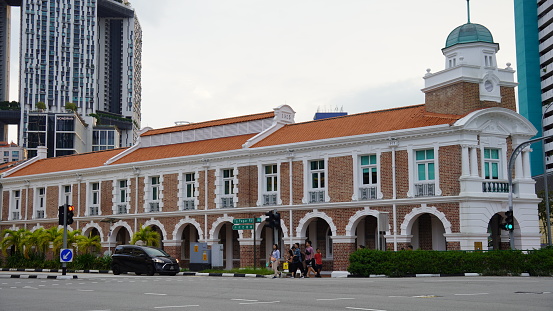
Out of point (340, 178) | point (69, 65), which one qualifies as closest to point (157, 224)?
point (340, 178)

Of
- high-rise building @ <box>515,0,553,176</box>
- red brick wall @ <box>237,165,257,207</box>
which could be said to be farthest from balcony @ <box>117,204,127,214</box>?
high-rise building @ <box>515,0,553,176</box>

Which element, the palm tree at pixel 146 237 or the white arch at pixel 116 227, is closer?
the palm tree at pixel 146 237

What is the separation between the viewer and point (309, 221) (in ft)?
126

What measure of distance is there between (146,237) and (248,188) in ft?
23.0

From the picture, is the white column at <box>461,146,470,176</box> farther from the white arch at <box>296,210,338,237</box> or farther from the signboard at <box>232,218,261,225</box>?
the signboard at <box>232,218,261,225</box>

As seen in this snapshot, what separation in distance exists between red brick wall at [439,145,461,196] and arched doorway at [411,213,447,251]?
2.53 m

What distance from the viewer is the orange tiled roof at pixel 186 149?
43.3 metres

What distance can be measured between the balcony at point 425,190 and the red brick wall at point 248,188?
10287 millimetres

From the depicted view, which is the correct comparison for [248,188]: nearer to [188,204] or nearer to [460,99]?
[188,204]

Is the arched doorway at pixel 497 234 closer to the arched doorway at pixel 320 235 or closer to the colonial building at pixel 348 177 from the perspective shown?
the colonial building at pixel 348 177

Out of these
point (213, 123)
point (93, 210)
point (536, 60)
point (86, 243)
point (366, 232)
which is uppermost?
point (536, 60)

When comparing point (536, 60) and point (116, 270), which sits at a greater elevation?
point (536, 60)

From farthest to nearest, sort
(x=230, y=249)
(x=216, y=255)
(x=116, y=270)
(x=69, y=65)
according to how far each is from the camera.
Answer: (x=69, y=65), (x=230, y=249), (x=216, y=255), (x=116, y=270)

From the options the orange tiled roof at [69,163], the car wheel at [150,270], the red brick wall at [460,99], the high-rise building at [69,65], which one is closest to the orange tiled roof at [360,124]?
the red brick wall at [460,99]
